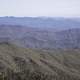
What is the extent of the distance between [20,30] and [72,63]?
4835 inches

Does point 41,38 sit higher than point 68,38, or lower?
higher

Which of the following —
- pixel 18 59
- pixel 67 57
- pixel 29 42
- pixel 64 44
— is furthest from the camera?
pixel 64 44

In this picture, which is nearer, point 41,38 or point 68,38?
point 41,38

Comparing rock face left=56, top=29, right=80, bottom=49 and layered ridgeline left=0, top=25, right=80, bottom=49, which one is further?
rock face left=56, top=29, right=80, bottom=49

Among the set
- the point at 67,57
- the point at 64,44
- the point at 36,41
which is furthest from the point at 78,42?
the point at 67,57

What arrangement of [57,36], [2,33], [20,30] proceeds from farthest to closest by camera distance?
1. [20,30]
2. [57,36]
3. [2,33]

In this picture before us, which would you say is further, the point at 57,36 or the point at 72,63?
the point at 57,36

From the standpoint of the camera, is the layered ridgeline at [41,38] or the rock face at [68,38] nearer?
the layered ridgeline at [41,38]

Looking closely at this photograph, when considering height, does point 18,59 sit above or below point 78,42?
above

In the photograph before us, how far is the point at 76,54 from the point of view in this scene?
88.8 meters

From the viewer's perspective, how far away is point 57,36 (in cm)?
18025

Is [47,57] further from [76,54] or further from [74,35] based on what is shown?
[74,35]

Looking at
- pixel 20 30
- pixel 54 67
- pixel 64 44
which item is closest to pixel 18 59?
pixel 54 67

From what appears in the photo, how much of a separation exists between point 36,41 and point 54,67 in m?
81.2
